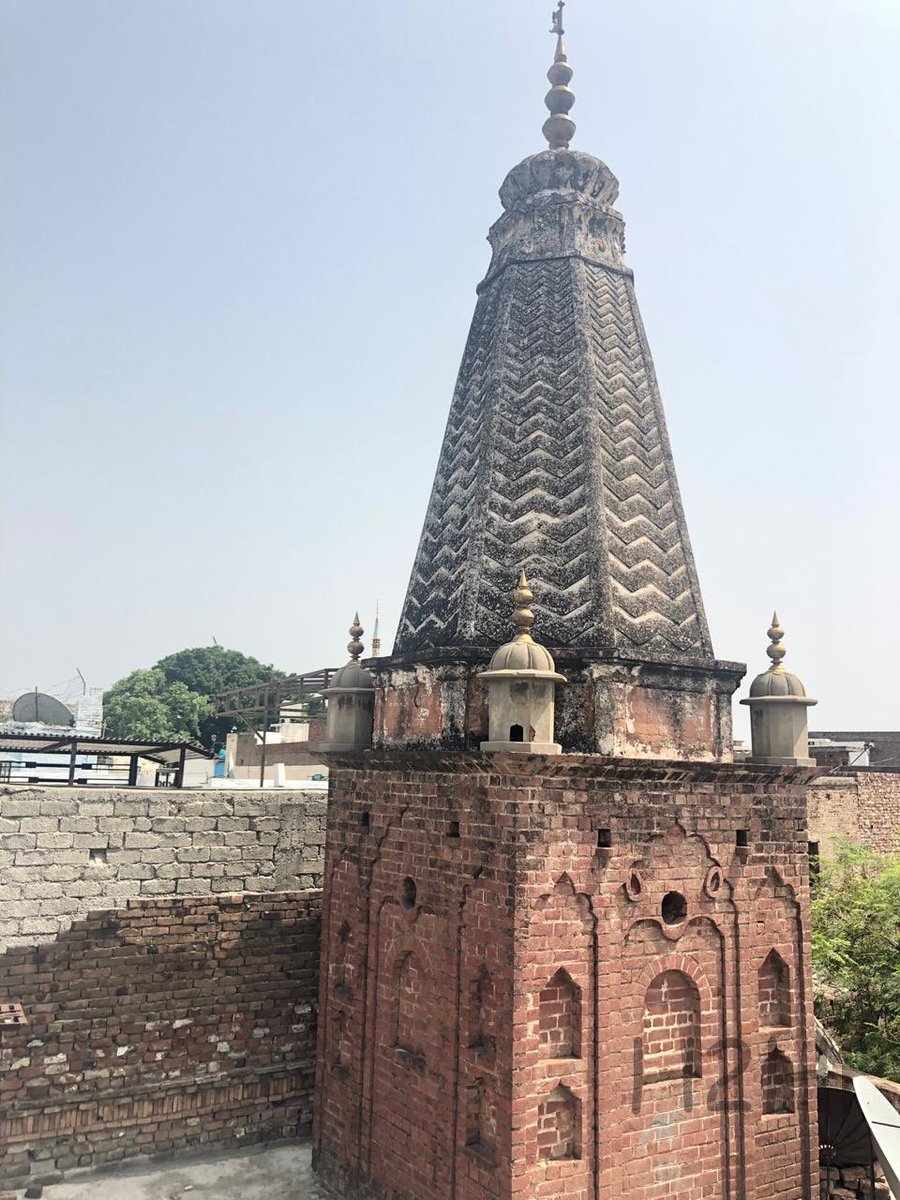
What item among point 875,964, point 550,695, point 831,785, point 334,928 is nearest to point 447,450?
point 550,695

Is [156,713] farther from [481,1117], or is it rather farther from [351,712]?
[481,1117]

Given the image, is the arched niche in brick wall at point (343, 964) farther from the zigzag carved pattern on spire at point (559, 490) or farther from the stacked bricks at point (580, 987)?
the zigzag carved pattern on spire at point (559, 490)

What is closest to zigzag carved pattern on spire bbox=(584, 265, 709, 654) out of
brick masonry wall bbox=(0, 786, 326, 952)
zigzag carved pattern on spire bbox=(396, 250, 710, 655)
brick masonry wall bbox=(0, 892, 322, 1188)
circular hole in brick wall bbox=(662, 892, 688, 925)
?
zigzag carved pattern on spire bbox=(396, 250, 710, 655)

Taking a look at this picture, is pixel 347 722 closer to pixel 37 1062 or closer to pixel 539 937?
pixel 539 937

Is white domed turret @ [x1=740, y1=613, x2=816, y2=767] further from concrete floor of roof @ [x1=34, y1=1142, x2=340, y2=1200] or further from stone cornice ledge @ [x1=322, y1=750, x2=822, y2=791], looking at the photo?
concrete floor of roof @ [x1=34, y1=1142, x2=340, y2=1200]

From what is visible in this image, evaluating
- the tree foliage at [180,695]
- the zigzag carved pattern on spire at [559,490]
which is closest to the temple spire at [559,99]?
the zigzag carved pattern on spire at [559,490]

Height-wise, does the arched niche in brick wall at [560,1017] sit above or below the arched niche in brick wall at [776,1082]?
above

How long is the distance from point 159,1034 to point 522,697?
5.35 m

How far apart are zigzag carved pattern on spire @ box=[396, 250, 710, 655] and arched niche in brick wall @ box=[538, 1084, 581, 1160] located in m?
3.15

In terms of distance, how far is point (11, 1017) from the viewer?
305 inches

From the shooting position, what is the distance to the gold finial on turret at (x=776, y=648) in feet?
24.8

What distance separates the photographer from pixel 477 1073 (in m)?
6.00

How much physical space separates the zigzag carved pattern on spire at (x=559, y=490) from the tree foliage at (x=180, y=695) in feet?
101

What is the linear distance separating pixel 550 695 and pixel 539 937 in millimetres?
1647
